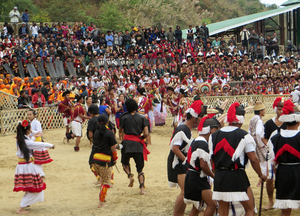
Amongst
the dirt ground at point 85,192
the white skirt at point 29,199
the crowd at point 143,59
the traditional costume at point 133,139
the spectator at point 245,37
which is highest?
the spectator at point 245,37

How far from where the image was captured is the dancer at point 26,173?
6.15m

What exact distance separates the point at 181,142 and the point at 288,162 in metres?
1.42

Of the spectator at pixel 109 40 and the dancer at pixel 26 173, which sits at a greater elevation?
the spectator at pixel 109 40

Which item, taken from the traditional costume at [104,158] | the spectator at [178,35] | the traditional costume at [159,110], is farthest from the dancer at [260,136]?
the spectator at [178,35]

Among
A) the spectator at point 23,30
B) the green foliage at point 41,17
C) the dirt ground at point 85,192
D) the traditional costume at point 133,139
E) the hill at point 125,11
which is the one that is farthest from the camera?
the hill at point 125,11

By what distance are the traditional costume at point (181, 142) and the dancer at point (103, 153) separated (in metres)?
1.39

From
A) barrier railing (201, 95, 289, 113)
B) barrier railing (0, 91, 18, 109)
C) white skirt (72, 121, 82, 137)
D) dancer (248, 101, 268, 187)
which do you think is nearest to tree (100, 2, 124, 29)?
barrier railing (201, 95, 289, 113)

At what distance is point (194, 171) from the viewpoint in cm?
480

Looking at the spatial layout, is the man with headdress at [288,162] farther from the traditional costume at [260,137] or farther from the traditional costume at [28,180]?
the traditional costume at [28,180]

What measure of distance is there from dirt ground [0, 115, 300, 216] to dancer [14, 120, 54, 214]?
0.28 meters

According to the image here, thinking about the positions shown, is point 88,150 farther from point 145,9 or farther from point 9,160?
point 145,9

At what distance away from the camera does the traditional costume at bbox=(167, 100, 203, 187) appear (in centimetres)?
515

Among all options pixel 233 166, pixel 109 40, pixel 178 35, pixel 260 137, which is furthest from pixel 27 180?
pixel 178 35

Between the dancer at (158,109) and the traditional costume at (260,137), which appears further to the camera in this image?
the dancer at (158,109)
